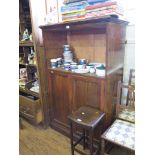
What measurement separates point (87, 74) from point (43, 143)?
1192mm

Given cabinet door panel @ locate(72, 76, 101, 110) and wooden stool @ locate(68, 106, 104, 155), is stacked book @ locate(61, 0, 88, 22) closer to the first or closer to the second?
cabinet door panel @ locate(72, 76, 101, 110)

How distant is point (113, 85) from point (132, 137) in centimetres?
57

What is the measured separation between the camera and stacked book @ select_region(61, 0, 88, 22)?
158 cm

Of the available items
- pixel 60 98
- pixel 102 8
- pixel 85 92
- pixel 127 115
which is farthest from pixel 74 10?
pixel 127 115

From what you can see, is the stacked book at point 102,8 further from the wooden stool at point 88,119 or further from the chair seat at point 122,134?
the chair seat at point 122,134

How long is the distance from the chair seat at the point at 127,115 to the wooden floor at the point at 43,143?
0.49 meters

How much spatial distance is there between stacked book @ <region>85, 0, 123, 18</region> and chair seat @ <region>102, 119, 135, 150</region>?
3.67 feet

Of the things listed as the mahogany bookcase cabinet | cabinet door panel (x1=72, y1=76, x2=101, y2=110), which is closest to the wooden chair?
the mahogany bookcase cabinet

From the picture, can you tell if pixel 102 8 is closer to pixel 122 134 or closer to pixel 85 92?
pixel 85 92

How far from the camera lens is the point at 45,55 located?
2020mm

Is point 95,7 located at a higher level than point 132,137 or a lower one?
higher

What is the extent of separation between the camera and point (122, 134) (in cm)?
140
